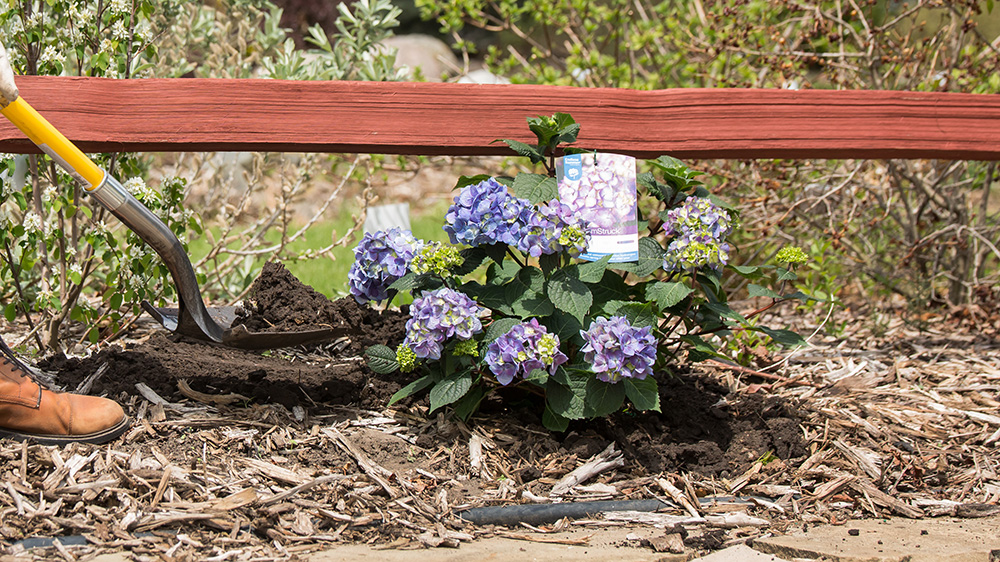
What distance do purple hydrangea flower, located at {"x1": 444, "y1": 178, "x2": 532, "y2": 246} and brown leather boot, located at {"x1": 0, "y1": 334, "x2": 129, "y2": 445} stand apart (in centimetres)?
98

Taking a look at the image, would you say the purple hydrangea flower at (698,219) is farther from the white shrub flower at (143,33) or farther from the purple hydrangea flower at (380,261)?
the white shrub flower at (143,33)

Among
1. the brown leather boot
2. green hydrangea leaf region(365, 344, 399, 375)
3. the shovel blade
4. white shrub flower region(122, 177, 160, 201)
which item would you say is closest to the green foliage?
white shrub flower region(122, 177, 160, 201)

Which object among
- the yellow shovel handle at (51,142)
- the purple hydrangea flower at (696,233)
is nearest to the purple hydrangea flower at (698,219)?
the purple hydrangea flower at (696,233)

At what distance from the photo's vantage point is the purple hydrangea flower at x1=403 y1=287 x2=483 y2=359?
1884mm

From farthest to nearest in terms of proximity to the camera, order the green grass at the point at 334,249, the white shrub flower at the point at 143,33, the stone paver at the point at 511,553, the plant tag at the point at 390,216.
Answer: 1. the green grass at the point at 334,249
2. the plant tag at the point at 390,216
3. the white shrub flower at the point at 143,33
4. the stone paver at the point at 511,553

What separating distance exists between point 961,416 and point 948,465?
391 millimetres

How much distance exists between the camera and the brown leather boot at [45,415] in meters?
1.84

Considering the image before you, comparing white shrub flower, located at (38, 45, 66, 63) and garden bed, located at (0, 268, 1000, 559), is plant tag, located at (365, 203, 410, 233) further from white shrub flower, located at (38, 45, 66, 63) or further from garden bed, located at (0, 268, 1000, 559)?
white shrub flower, located at (38, 45, 66, 63)

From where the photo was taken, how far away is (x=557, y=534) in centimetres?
171

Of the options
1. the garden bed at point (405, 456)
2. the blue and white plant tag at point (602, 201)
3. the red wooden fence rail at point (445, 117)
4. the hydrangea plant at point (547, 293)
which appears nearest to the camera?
the garden bed at point (405, 456)

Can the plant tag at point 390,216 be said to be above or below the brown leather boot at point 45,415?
above

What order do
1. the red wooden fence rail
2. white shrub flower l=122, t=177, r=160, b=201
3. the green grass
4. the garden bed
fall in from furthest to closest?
the green grass, white shrub flower l=122, t=177, r=160, b=201, the red wooden fence rail, the garden bed

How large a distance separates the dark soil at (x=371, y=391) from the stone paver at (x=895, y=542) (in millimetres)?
307

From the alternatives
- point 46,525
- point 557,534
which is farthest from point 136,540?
point 557,534
